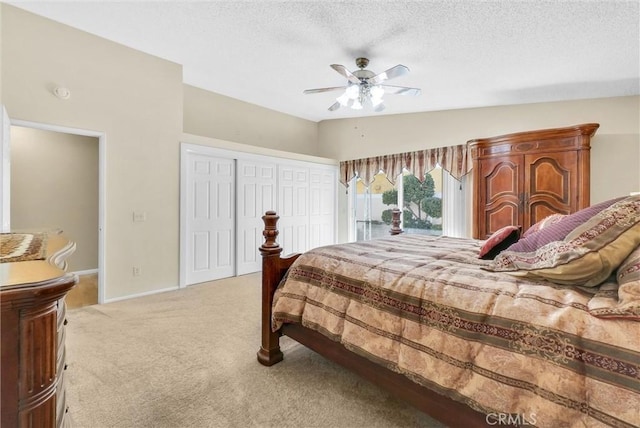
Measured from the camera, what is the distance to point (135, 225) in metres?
3.63

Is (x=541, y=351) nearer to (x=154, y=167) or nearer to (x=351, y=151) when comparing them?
(x=154, y=167)

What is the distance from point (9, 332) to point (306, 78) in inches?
151

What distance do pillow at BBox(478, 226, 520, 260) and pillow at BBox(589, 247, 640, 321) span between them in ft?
2.81

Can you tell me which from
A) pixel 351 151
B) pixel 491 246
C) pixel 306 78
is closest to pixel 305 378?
pixel 491 246

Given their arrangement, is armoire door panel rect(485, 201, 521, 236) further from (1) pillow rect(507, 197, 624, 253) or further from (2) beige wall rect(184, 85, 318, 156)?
(2) beige wall rect(184, 85, 318, 156)

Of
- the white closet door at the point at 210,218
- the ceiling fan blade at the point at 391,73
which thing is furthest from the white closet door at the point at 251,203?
the ceiling fan blade at the point at 391,73

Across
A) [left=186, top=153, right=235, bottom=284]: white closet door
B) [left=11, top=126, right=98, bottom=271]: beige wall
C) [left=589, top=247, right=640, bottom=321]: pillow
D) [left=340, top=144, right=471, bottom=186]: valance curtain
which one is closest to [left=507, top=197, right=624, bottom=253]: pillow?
[left=589, top=247, right=640, bottom=321]: pillow

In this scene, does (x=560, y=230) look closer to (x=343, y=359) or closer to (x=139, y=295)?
(x=343, y=359)

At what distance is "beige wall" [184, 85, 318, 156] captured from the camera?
4.64 metres

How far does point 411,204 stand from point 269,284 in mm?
3759

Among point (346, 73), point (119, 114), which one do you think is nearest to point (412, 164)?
point (346, 73)

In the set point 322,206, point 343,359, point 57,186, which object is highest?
point 57,186

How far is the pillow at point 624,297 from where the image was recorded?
950 mm

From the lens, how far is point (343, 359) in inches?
69.2
